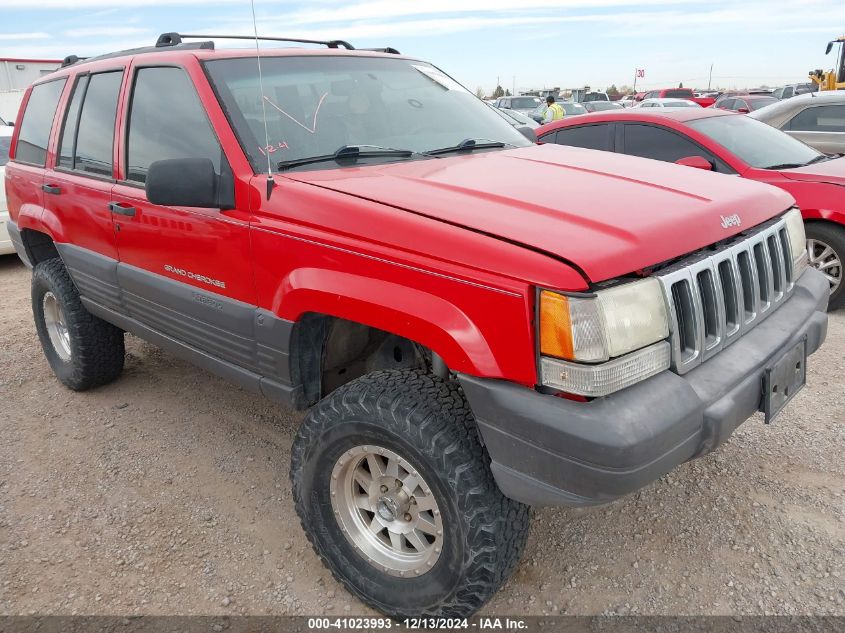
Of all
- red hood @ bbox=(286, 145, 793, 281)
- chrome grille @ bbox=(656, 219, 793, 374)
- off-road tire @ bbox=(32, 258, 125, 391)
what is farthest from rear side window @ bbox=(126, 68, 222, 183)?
chrome grille @ bbox=(656, 219, 793, 374)

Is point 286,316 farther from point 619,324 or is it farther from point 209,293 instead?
point 619,324

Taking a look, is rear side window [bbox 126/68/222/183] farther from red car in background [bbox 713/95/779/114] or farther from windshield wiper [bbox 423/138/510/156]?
red car in background [bbox 713/95/779/114]

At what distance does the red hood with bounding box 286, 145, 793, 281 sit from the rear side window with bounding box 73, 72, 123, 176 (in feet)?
4.74

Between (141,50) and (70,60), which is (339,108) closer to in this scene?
(141,50)

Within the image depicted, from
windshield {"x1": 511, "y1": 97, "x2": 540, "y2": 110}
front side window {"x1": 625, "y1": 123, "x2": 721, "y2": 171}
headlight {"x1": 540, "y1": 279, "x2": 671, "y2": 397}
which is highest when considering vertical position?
windshield {"x1": 511, "y1": 97, "x2": 540, "y2": 110}

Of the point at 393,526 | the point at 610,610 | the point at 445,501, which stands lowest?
the point at 610,610

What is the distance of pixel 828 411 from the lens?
12.4 ft

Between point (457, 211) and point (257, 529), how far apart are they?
173 centimetres

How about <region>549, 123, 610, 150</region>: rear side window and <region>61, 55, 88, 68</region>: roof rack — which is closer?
<region>61, 55, 88, 68</region>: roof rack

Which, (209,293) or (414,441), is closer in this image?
(414,441)

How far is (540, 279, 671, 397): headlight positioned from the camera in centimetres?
183

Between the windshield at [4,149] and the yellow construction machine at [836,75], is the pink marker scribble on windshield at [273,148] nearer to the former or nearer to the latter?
the windshield at [4,149]

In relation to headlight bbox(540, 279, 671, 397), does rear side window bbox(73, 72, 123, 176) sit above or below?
above

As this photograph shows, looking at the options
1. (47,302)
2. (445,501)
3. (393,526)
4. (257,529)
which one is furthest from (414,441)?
(47,302)
